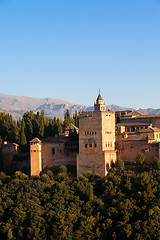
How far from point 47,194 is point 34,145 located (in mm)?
7538

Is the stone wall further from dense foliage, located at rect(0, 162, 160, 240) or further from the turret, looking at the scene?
the turret

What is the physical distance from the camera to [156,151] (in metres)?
43.5

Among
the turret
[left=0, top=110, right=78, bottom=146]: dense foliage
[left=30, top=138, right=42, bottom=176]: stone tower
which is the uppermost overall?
the turret

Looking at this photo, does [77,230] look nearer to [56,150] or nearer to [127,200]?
[127,200]

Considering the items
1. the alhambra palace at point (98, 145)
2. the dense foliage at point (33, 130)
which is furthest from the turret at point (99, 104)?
the dense foliage at point (33, 130)

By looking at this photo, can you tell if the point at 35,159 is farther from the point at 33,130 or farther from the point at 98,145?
the point at 33,130

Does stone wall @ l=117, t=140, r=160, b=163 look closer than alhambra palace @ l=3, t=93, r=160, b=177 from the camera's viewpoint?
Yes

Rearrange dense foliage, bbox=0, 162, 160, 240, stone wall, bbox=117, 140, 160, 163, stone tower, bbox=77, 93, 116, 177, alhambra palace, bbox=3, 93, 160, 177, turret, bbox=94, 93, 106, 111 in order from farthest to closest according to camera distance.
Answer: turret, bbox=94, 93, 106, 111
alhambra palace, bbox=3, 93, 160, 177
stone tower, bbox=77, 93, 116, 177
stone wall, bbox=117, 140, 160, 163
dense foliage, bbox=0, 162, 160, 240

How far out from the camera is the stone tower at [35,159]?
47.0 meters

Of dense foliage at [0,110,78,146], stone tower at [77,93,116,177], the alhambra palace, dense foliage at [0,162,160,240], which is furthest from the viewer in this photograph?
dense foliage at [0,110,78,146]

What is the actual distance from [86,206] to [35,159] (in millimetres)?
10365

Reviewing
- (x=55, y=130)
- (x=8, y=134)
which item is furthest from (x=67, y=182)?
(x=8, y=134)

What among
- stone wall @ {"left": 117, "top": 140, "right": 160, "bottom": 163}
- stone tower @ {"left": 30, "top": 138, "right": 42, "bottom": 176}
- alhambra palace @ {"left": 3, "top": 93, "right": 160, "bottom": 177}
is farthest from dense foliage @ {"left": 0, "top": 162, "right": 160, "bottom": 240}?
stone tower @ {"left": 30, "top": 138, "right": 42, "bottom": 176}

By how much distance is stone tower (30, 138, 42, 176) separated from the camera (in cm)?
4697
